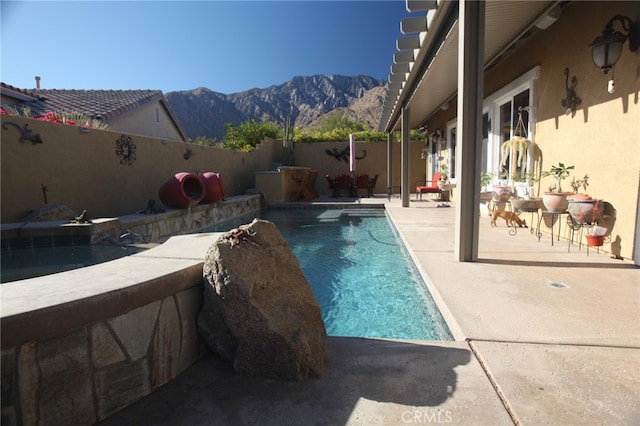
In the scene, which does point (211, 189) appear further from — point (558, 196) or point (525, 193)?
point (558, 196)

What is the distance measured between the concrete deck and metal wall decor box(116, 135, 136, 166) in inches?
247

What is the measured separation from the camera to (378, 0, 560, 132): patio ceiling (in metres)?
4.30

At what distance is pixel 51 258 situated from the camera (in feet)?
13.7

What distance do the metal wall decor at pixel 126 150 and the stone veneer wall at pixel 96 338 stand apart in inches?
229

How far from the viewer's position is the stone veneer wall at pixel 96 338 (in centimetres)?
130

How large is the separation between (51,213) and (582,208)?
23.0ft

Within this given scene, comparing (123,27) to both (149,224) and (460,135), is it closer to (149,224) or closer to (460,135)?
(149,224)

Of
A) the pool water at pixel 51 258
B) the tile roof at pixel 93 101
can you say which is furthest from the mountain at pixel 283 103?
the pool water at pixel 51 258

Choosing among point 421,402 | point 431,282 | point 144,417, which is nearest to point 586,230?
point 431,282

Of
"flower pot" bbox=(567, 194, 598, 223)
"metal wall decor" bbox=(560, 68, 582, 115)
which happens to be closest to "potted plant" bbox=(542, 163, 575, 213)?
"flower pot" bbox=(567, 194, 598, 223)

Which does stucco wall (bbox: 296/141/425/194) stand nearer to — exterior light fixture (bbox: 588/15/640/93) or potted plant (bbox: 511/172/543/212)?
potted plant (bbox: 511/172/543/212)

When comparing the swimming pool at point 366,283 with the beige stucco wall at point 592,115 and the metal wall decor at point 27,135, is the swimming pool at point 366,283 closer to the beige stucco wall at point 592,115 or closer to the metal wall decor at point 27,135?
the beige stucco wall at point 592,115

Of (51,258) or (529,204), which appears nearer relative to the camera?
(51,258)

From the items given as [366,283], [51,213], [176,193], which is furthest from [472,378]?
[176,193]
